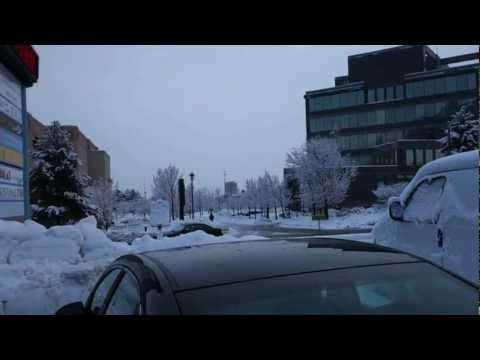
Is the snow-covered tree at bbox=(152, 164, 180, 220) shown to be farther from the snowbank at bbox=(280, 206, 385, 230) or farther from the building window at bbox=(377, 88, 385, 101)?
the building window at bbox=(377, 88, 385, 101)

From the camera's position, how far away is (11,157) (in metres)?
12.2

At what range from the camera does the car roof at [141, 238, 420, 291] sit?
1.87m

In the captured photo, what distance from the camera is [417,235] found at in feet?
15.4

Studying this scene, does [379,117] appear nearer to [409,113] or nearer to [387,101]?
[387,101]

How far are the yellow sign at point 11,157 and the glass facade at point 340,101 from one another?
5598cm

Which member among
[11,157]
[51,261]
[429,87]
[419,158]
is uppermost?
[429,87]

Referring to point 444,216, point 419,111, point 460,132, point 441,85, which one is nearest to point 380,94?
point 419,111

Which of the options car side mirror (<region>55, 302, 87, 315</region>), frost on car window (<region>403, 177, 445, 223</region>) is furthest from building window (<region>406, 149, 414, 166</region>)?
car side mirror (<region>55, 302, 87, 315</region>)

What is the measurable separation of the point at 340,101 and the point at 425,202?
61478mm

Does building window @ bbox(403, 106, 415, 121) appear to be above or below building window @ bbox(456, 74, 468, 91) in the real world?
below

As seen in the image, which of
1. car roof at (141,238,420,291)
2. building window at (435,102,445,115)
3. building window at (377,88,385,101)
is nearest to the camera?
car roof at (141,238,420,291)

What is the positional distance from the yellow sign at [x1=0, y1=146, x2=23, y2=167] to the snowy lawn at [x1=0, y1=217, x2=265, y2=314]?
2.08 meters
